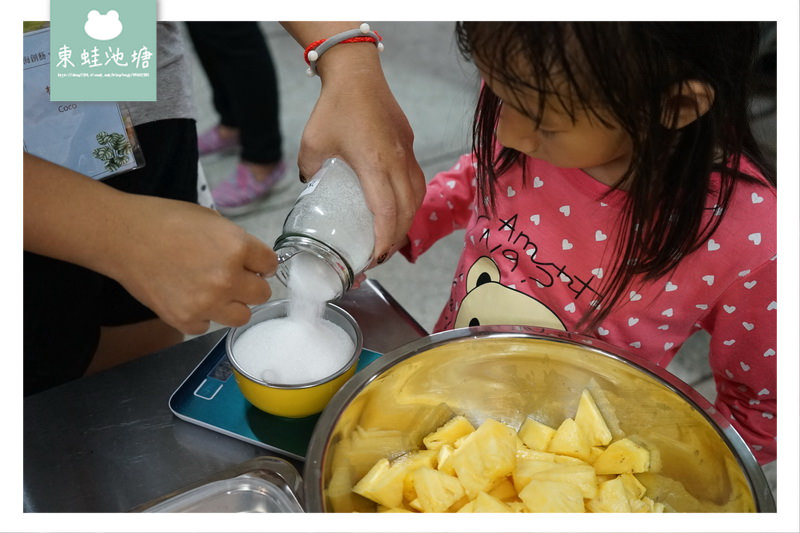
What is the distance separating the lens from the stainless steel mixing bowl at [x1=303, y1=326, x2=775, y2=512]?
529mm

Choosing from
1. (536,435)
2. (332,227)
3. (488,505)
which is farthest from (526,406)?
(332,227)

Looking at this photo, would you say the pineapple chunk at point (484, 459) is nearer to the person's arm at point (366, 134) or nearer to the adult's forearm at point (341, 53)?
the person's arm at point (366, 134)

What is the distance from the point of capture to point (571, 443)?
0.59 meters

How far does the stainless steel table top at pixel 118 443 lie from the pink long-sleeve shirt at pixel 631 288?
0.30m

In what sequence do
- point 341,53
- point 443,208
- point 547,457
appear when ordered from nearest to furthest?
point 547,457 → point 341,53 → point 443,208

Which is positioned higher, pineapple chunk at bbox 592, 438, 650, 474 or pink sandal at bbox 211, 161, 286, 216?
pink sandal at bbox 211, 161, 286, 216

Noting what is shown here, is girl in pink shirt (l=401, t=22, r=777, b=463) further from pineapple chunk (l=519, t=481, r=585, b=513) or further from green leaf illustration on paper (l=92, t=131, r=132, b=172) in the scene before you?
green leaf illustration on paper (l=92, t=131, r=132, b=172)

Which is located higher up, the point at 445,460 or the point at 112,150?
the point at 112,150

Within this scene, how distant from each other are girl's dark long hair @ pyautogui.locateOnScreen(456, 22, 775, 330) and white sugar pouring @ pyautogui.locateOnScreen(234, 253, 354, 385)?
0.72 ft

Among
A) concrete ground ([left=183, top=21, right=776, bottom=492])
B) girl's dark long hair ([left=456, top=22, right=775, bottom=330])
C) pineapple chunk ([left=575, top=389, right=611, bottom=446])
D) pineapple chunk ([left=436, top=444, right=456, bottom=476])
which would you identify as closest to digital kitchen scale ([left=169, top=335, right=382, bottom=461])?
pineapple chunk ([left=436, top=444, right=456, bottom=476])

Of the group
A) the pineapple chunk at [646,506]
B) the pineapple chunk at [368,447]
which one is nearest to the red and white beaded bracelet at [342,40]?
the pineapple chunk at [368,447]

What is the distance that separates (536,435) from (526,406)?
42 millimetres

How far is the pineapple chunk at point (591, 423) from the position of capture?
60 centimetres

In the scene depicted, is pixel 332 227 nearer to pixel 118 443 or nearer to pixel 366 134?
pixel 366 134
